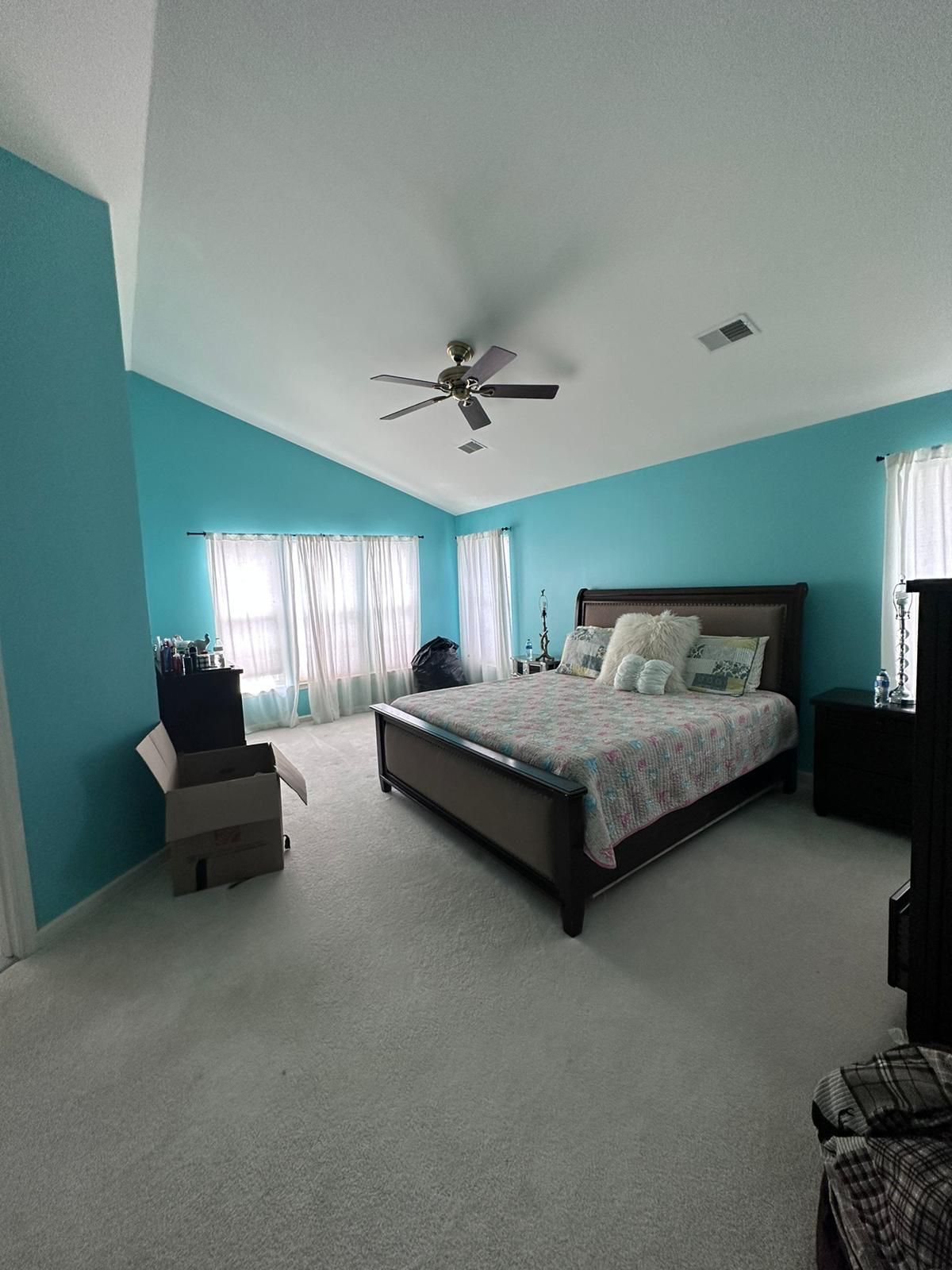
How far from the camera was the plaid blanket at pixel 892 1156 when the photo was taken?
82 centimetres

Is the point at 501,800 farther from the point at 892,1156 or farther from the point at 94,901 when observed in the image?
the point at 94,901

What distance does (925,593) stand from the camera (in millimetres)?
1219

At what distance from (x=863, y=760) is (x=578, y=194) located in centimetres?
297

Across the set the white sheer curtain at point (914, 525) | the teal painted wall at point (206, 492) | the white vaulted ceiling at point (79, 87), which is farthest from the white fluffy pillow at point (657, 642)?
the white vaulted ceiling at point (79, 87)

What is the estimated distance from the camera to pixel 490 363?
97.0 inches

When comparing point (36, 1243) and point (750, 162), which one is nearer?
point (36, 1243)

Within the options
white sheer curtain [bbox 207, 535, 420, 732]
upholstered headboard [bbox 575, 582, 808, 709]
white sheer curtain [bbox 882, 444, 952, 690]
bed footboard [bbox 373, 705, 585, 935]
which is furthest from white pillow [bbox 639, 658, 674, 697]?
white sheer curtain [bbox 207, 535, 420, 732]

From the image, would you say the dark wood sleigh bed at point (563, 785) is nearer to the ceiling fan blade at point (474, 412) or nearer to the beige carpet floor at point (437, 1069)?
the beige carpet floor at point (437, 1069)

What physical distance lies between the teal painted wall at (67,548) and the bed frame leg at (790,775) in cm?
357

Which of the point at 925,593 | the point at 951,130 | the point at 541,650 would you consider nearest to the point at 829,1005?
the point at 925,593

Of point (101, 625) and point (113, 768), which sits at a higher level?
point (101, 625)

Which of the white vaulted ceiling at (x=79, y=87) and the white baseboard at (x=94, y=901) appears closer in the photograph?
the white vaulted ceiling at (x=79, y=87)

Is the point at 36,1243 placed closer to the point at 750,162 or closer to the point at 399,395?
the point at 750,162

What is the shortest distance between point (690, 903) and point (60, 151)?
396 cm
